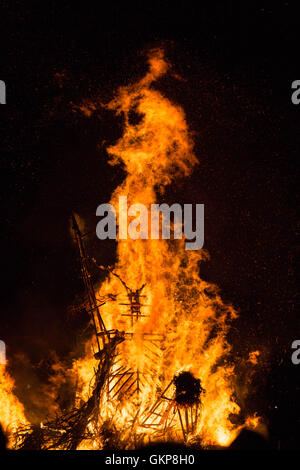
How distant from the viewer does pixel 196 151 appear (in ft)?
20.9

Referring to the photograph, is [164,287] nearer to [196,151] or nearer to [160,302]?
[160,302]

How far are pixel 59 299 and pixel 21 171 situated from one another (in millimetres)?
3431

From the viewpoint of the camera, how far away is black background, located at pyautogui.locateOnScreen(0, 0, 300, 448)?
5.83 meters

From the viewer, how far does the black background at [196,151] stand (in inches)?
229

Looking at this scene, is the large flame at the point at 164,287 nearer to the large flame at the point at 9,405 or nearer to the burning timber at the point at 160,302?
the burning timber at the point at 160,302

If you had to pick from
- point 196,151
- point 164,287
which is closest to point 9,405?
point 164,287

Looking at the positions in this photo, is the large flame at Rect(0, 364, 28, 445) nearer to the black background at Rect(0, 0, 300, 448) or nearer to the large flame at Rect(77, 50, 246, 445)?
the black background at Rect(0, 0, 300, 448)

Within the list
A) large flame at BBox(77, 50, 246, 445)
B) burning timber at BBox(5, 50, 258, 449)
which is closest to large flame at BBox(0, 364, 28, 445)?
burning timber at BBox(5, 50, 258, 449)

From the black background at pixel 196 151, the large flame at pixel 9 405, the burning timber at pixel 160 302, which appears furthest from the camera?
the large flame at pixel 9 405

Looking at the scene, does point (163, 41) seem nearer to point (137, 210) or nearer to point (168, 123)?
point (168, 123)

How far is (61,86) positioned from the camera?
615 cm

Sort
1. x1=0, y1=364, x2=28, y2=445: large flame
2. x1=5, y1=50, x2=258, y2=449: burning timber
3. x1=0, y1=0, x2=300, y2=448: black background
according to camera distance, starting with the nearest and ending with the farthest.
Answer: x1=0, y1=0, x2=300, y2=448: black background, x1=5, y1=50, x2=258, y2=449: burning timber, x1=0, y1=364, x2=28, y2=445: large flame

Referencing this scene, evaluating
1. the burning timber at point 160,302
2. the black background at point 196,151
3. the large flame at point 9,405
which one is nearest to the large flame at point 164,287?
the burning timber at point 160,302

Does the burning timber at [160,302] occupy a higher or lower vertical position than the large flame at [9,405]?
higher
